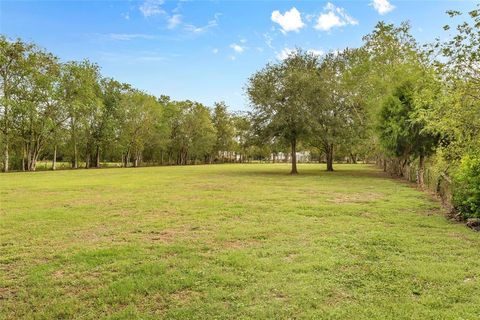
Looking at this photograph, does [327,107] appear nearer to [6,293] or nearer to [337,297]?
[337,297]

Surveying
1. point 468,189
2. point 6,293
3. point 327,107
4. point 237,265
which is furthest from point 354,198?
point 327,107

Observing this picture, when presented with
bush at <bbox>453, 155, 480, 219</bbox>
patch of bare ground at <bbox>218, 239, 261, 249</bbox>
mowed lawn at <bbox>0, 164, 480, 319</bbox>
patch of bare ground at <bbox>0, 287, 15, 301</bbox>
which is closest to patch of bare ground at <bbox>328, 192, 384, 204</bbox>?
mowed lawn at <bbox>0, 164, 480, 319</bbox>

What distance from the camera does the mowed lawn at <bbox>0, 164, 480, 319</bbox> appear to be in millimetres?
3926

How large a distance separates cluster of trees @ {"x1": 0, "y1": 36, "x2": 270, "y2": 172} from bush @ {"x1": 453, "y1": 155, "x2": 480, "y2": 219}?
19.6 meters

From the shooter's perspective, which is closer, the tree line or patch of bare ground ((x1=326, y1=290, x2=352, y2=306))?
patch of bare ground ((x1=326, y1=290, x2=352, y2=306))

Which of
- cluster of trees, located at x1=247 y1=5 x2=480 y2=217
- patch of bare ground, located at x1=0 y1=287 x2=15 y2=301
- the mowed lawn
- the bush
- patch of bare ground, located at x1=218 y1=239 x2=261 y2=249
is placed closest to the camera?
the mowed lawn

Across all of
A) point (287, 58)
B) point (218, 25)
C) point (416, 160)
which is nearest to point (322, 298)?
point (218, 25)

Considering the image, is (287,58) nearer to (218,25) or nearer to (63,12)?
(218,25)

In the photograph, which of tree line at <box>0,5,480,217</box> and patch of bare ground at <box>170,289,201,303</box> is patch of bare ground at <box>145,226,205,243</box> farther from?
tree line at <box>0,5,480,217</box>

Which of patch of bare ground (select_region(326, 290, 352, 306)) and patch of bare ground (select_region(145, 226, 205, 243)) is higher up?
patch of bare ground (select_region(145, 226, 205, 243))

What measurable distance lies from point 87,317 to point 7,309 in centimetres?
103

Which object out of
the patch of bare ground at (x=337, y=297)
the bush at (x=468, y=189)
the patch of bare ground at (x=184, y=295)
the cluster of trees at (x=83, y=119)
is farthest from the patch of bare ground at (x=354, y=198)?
the cluster of trees at (x=83, y=119)

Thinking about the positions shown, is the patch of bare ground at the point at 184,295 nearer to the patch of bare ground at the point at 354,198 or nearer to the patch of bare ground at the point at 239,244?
the patch of bare ground at the point at 239,244

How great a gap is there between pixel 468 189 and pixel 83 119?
40.5 meters
